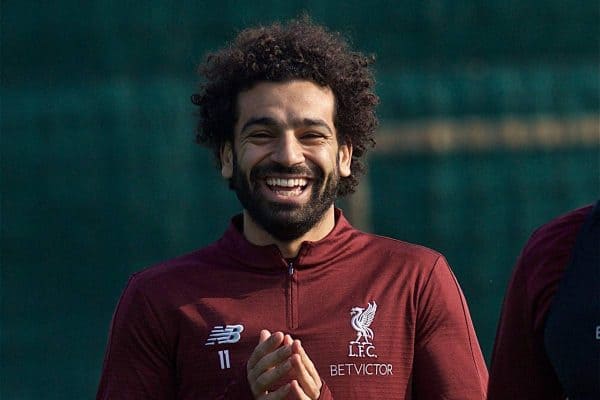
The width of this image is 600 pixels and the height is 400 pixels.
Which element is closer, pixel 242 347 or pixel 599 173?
pixel 242 347

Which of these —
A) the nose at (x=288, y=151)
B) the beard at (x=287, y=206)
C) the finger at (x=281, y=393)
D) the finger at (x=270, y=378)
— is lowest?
the finger at (x=281, y=393)

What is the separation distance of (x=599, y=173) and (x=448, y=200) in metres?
0.74

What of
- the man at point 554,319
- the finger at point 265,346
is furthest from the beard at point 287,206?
the man at point 554,319

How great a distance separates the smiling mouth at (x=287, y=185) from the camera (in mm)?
3059

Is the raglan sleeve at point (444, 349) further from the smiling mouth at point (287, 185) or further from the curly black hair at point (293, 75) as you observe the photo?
the curly black hair at point (293, 75)

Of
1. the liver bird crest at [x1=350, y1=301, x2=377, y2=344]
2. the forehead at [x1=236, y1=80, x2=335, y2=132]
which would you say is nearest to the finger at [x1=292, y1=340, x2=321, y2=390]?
the liver bird crest at [x1=350, y1=301, x2=377, y2=344]

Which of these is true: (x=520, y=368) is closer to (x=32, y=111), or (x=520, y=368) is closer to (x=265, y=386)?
(x=265, y=386)

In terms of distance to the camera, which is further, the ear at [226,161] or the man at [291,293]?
the ear at [226,161]

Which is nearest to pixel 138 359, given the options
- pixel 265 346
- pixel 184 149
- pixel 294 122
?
pixel 265 346

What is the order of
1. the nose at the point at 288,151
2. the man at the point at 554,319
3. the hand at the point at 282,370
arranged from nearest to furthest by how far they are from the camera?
the man at the point at 554,319
the hand at the point at 282,370
the nose at the point at 288,151

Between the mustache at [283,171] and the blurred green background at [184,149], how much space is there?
12.2 feet

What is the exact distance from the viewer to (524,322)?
2344 mm

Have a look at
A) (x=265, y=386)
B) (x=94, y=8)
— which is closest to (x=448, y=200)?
(x=94, y=8)

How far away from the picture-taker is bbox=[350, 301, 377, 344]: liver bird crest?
2930 mm
